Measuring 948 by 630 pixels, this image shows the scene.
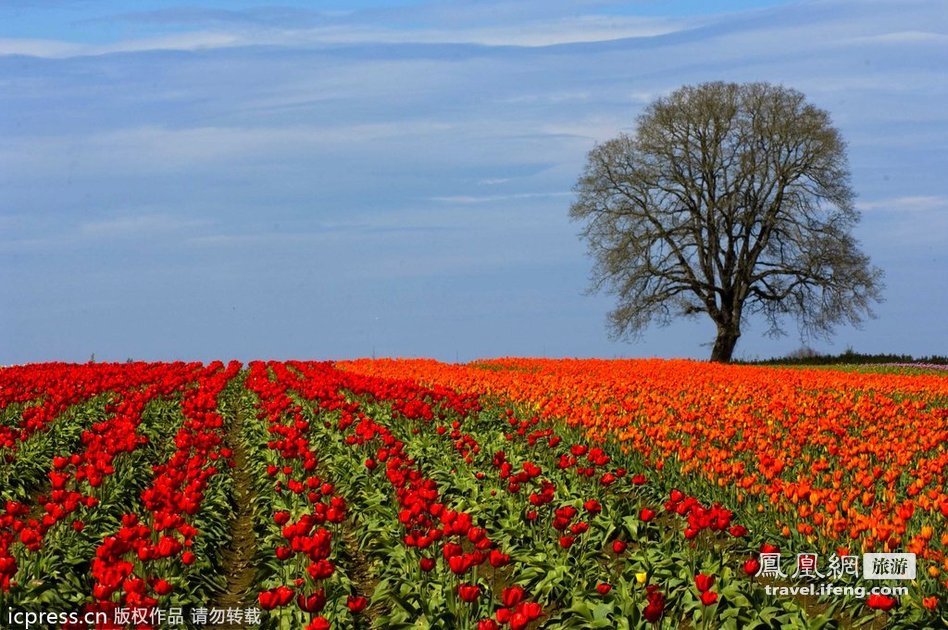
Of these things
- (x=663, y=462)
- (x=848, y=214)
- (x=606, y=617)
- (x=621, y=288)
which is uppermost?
(x=848, y=214)

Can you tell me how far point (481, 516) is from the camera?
10.4 metres

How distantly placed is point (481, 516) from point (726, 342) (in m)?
36.9

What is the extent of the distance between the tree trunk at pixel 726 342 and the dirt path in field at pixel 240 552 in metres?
33.0

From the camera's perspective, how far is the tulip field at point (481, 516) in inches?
304

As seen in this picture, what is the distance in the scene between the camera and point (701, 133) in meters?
45.6

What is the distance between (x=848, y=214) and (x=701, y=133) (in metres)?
7.64

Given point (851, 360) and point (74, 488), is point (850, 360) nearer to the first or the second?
point (851, 360)

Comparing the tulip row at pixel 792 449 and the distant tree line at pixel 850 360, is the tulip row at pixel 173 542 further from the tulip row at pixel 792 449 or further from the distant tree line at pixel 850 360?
the distant tree line at pixel 850 360

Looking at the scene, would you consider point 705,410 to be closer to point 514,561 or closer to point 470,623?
point 514,561

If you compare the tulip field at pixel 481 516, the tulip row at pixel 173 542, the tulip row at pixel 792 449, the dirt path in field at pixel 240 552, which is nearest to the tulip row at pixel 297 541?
the tulip field at pixel 481 516

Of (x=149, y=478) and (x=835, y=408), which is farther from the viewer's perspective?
(x=835, y=408)

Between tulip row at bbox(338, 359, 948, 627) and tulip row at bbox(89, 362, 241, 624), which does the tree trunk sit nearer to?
tulip row at bbox(338, 359, 948, 627)

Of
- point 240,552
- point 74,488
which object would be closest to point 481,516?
point 240,552

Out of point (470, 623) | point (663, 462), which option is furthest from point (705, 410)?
point (470, 623)
